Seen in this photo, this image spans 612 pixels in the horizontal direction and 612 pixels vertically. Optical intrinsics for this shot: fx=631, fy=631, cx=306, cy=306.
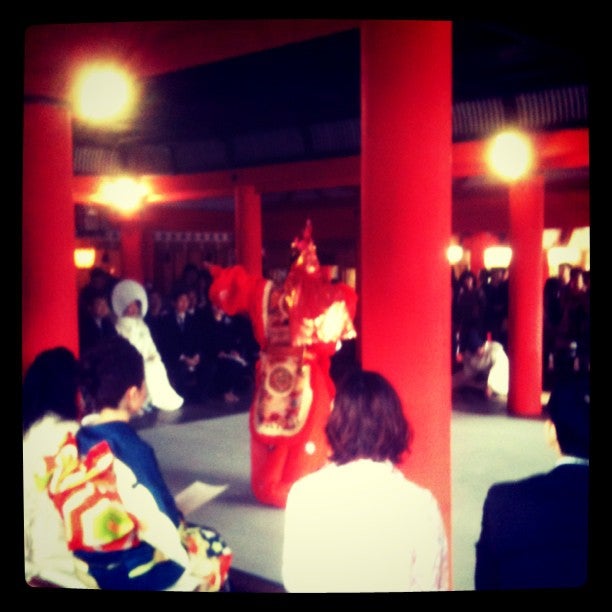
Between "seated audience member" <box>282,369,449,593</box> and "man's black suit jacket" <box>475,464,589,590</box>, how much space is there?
0.34 feet

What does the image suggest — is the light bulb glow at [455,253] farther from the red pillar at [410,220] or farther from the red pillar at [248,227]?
the red pillar at [410,220]

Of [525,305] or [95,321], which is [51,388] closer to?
[95,321]

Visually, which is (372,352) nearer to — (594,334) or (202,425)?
(594,334)

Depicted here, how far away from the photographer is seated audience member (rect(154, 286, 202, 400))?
5594 millimetres

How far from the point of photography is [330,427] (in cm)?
150

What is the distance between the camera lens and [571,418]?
1.46m

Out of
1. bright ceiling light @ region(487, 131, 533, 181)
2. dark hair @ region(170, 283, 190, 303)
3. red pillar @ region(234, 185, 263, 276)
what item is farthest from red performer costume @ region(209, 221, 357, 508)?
red pillar @ region(234, 185, 263, 276)

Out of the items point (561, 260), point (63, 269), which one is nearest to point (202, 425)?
point (63, 269)

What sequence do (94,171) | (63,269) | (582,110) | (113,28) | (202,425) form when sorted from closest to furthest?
(113,28), (63,269), (582,110), (202,425), (94,171)

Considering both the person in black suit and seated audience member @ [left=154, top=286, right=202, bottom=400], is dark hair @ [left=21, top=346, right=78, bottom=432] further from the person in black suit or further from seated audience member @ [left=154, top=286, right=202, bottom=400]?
seated audience member @ [left=154, top=286, right=202, bottom=400]

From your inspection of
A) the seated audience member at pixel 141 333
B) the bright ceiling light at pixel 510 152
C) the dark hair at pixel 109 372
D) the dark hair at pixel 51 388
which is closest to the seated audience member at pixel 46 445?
the dark hair at pixel 51 388

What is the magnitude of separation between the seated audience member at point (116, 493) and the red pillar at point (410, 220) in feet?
2.47

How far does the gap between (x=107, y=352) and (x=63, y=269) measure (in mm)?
1118

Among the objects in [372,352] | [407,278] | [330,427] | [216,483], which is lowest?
[216,483]
